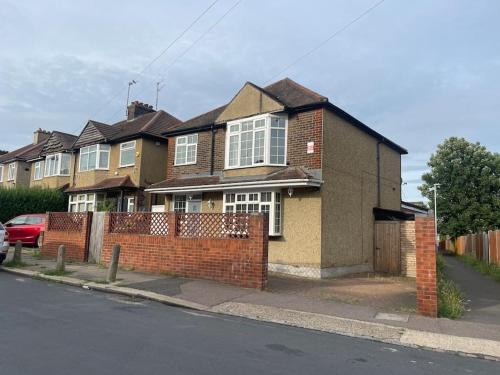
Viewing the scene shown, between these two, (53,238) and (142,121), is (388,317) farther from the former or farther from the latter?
(142,121)

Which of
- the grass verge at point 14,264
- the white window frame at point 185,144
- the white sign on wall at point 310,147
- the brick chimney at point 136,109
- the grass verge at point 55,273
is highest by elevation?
the brick chimney at point 136,109

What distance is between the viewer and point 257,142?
16375mm

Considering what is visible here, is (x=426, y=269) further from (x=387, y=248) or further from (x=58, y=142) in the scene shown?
(x=58, y=142)

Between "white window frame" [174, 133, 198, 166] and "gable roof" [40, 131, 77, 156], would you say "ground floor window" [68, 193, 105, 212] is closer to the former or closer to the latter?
"gable roof" [40, 131, 77, 156]

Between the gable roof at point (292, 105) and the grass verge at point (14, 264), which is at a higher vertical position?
the gable roof at point (292, 105)

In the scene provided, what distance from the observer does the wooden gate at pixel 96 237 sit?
15.6 metres

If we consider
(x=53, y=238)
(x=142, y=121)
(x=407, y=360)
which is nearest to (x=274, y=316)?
(x=407, y=360)

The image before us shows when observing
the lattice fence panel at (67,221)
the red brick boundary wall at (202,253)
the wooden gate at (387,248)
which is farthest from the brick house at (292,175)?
the red brick boundary wall at (202,253)

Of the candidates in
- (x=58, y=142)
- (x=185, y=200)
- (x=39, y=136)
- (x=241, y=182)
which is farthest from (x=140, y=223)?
(x=39, y=136)

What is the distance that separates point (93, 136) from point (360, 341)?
22.1 metres

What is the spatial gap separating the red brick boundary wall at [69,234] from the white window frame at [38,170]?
14628mm

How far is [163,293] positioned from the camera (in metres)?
10.2

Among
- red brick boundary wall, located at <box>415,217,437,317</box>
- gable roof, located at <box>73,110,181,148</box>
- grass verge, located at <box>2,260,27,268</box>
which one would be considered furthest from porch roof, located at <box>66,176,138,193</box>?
red brick boundary wall, located at <box>415,217,437,317</box>

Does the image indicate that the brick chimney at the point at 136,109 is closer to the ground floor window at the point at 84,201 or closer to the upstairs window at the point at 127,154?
the upstairs window at the point at 127,154
